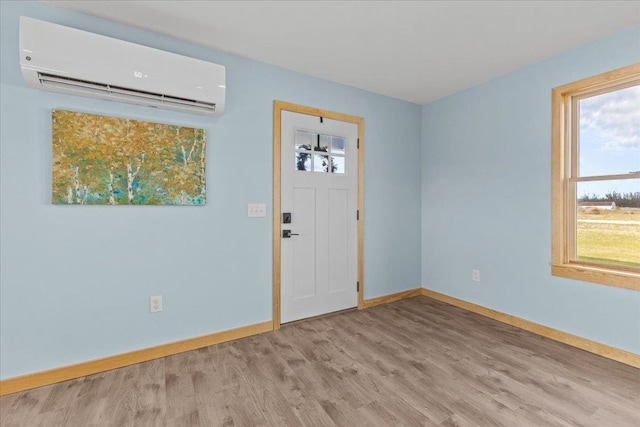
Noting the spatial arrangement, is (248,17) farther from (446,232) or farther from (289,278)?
(446,232)

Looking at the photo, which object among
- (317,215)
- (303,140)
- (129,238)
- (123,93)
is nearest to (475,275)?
(317,215)

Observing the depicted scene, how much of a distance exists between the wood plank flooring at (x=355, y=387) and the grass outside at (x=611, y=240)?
0.80 meters

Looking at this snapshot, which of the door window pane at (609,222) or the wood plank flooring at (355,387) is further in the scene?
the door window pane at (609,222)

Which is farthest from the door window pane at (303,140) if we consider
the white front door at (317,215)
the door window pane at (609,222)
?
the door window pane at (609,222)

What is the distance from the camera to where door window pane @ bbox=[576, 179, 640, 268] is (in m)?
2.30

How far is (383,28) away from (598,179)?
2210mm

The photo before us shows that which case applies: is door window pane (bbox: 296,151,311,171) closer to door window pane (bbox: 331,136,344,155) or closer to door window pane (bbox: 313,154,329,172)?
door window pane (bbox: 313,154,329,172)

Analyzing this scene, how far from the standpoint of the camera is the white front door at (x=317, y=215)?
9.61 ft

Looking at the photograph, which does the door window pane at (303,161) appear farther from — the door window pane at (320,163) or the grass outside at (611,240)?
the grass outside at (611,240)

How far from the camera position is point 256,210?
275cm

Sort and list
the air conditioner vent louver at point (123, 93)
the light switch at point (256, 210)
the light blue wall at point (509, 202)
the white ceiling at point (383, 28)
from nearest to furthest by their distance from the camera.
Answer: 1. the air conditioner vent louver at point (123, 93)
2. the white ceiling at point (383, 28)
3. the light blue wall at point (509, 202)
4. the light switch at point (256, 210)

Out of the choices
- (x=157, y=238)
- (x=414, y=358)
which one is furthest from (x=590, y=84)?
(x=157, y=238)

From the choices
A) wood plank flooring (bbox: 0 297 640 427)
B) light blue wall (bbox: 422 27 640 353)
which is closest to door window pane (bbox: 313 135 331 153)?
light blue wall (bbox: 422 27 640 353)

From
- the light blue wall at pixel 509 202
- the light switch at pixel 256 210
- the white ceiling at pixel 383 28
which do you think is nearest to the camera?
the white ceiling at pixel 383 28
